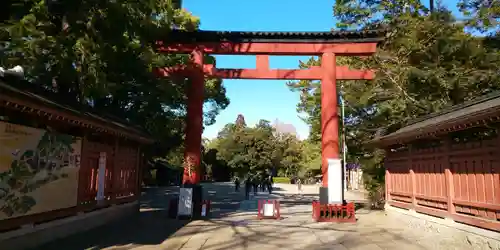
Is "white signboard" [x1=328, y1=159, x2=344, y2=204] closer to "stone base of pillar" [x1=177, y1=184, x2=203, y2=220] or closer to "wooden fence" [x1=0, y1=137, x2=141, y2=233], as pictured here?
"stone base of pillar" [x1=177, y1=184, x2=203, y2=220]

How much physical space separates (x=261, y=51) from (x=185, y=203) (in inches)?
268

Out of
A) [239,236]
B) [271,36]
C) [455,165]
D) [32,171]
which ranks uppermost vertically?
[271,36]

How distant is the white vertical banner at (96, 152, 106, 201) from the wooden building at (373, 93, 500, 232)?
8899 millimetres

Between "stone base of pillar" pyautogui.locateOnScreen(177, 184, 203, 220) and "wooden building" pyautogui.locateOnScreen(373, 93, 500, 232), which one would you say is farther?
"stone base of pillar" pyautogui.locateOnScreen(177, 184, 203, 220)

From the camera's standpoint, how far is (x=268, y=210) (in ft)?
47.5

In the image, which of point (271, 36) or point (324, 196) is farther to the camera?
point (271, 36)

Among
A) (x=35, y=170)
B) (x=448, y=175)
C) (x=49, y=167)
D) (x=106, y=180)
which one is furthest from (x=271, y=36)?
(x=35, y=170)

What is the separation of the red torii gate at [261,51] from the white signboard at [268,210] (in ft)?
9.83

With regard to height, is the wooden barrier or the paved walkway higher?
the wooden barrier

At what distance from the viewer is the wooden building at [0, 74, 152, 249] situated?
23.0 ft

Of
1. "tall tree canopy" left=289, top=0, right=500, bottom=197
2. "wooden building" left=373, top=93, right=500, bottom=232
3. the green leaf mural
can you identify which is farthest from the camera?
"tall tree canopy" left=289, top=0, right=500, bottom=197

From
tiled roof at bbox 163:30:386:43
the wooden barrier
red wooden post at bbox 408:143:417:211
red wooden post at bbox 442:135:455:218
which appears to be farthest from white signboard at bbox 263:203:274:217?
tiled roof at bbox 163:30:386:43

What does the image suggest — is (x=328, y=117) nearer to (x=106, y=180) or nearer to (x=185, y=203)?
(x=185, y=203)

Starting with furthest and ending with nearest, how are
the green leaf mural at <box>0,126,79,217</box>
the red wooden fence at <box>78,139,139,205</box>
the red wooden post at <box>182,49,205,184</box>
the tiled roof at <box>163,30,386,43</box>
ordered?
the tiled roof at <box>163,30,386,43</box>
the red wooden post at <box>182,49,205,184</box>
the red wooden fence at <box>78,139,139,205</box>
the green leaf mural at <box>0,126,79,217</box>
